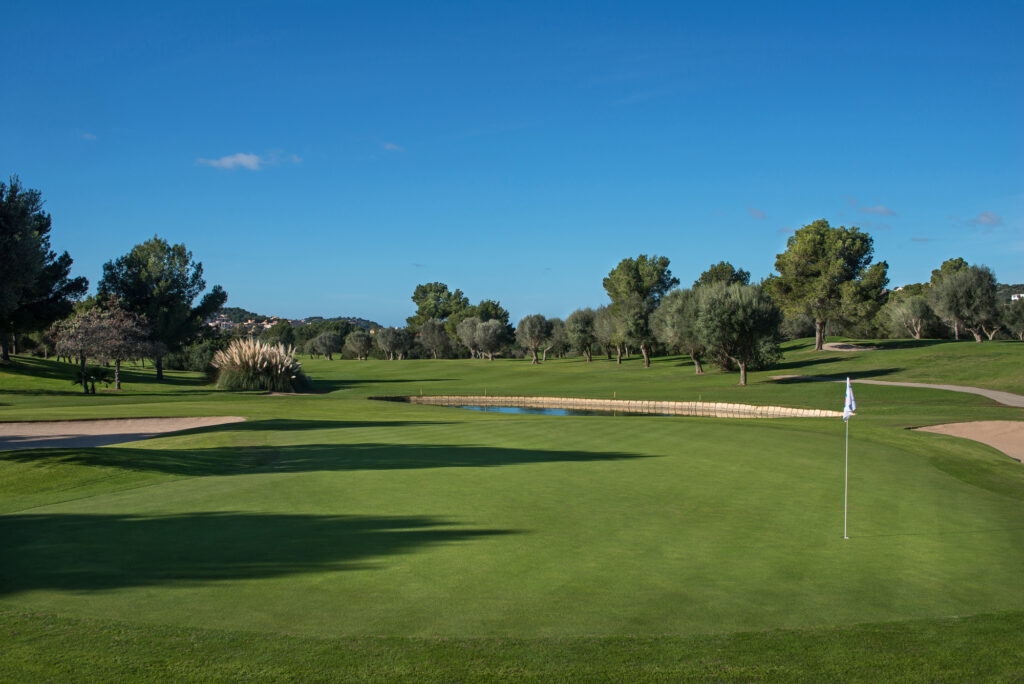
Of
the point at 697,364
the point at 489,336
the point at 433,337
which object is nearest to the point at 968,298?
the point at 697,364

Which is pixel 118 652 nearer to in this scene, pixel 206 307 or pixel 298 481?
pixel 298 481

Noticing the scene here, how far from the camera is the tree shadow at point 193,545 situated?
21.2 feet

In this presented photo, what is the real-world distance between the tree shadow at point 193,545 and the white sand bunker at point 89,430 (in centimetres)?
1116

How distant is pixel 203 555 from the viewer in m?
7.09

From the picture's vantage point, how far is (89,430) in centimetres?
2148

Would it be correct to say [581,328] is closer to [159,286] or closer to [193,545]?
[159,286]

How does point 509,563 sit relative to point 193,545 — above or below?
below

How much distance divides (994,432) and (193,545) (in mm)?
25212

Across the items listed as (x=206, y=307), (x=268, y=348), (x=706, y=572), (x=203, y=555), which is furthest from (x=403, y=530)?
(x=206, y=307)

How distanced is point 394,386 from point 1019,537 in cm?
5476

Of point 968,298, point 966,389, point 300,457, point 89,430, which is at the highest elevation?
point 968,298

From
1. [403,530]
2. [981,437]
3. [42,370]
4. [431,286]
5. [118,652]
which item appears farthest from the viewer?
[431,286]

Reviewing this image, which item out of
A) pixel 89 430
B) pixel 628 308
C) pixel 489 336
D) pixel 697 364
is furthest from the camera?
pixel 489 336

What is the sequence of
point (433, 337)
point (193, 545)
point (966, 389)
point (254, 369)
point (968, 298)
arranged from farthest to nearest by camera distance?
point (433, 337) → point (968, 298) → point (254, 369) → point (966, 389) → point (193, 545)
